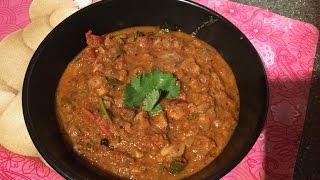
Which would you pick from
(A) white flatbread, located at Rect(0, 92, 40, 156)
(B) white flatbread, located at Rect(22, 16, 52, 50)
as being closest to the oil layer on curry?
(A) white flatbread, located at Rect(0, 92, 40, 156)

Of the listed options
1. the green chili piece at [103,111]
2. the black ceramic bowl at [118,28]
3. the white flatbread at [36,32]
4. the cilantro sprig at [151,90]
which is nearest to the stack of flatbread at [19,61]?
the white flatbread at [36,32]

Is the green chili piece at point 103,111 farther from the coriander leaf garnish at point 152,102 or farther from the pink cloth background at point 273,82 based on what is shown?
the pink cloth background at point 273,82

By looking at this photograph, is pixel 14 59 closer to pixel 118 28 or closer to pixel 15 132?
pixel 15 132

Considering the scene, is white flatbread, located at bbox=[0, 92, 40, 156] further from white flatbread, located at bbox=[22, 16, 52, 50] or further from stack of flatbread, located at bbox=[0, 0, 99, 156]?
white flatbread, located at bbox=[22, 16, 52, 50]

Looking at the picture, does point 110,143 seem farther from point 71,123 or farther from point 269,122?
point 269,122

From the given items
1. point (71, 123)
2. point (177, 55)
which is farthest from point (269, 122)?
point (71, 123)

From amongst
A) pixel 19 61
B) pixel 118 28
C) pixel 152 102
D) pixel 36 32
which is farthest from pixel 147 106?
pixel 36 32
